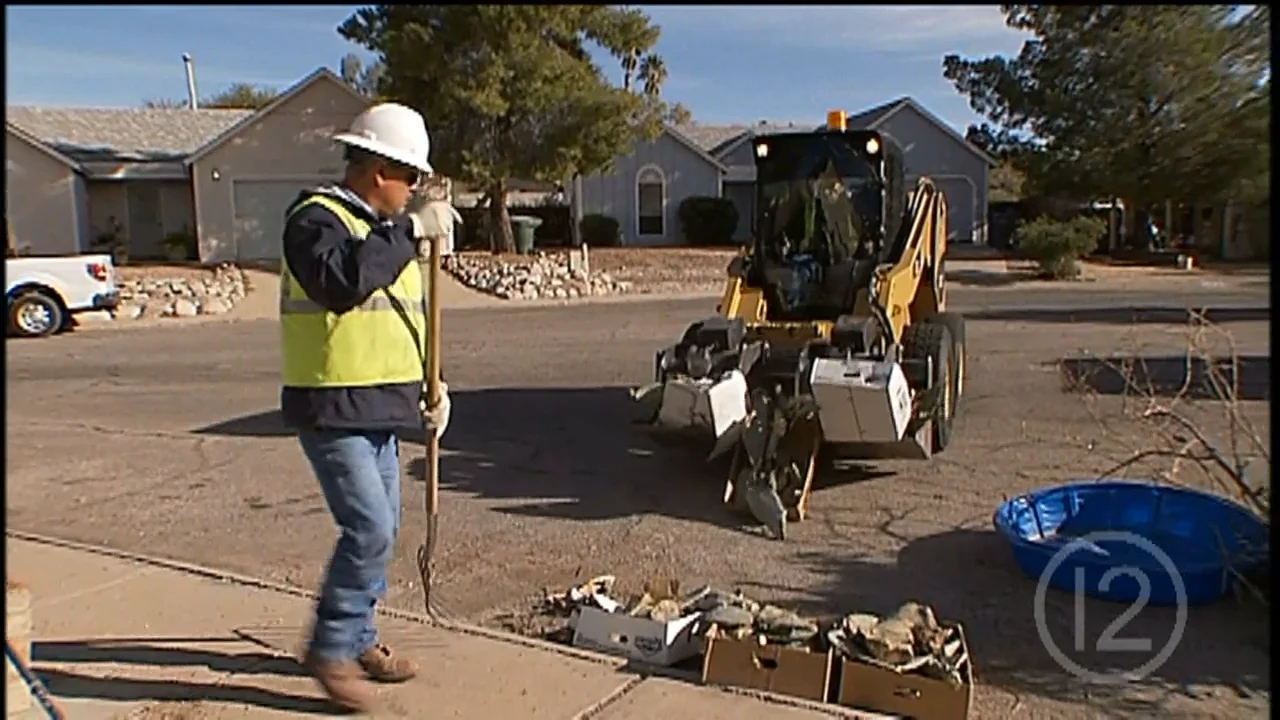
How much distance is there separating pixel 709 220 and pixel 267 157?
42.8 ft

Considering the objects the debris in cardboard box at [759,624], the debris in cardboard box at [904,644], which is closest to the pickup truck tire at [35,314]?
the debris in cardboard box at [759,624]

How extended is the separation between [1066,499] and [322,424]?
417 centimetres

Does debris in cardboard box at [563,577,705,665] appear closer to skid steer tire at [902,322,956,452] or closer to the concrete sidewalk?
the concrete sidewalk

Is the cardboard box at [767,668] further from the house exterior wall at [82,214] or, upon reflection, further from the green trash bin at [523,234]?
the house exterior wall at [82,214]

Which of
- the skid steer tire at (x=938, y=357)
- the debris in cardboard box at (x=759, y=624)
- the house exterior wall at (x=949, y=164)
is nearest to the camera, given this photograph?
the debris in cardboard box at (x=759, y=624)

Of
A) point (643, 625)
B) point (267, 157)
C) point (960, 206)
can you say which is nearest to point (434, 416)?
point (643, 625)

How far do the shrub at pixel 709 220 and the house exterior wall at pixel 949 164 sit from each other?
707 centimetres

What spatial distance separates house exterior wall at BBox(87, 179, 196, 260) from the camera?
31.2m

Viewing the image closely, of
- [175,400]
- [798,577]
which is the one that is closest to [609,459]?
[798,577]

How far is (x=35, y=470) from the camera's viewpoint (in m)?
8.46

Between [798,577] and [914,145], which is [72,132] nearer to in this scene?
[914,145]

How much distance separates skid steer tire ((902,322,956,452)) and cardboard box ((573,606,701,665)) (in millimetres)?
3616

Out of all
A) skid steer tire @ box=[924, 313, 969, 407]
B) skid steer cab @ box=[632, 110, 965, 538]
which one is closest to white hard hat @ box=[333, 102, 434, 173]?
skid steer cab @ box=[632, 110, 965, 538]

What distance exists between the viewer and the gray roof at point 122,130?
31219 millimetres
